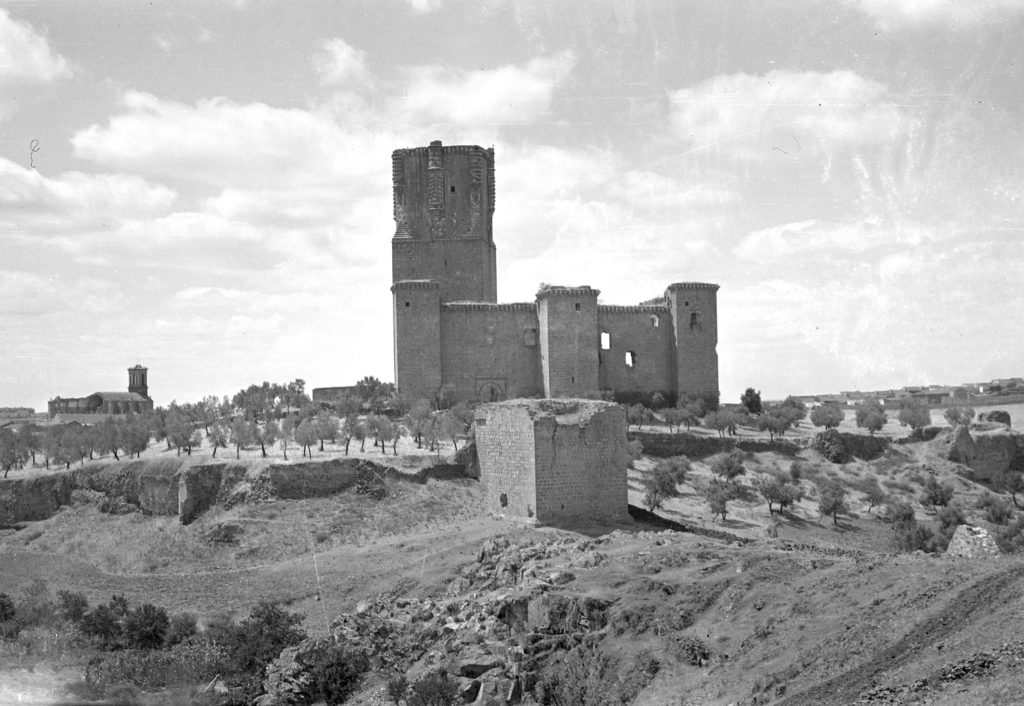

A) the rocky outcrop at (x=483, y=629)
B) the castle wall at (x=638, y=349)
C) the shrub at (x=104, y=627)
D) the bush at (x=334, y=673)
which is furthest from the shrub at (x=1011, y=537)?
the shrub at (x=104, y=627)

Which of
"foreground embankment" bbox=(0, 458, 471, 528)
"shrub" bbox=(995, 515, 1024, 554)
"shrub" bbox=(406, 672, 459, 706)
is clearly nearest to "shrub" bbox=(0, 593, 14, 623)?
"foreground embankment" bbox=(0, 458, 471, 528)

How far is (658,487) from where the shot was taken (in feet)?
102

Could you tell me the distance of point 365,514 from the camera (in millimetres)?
27859

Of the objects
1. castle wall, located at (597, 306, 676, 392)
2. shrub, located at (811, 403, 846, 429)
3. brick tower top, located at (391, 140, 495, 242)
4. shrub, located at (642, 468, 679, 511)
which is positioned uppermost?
brick tower top, located at (391, 140, 495, 242)

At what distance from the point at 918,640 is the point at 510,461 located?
13.5 m

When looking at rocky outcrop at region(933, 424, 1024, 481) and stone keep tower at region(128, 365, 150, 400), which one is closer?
rocky outcrop at region(933, 424, 1024, 481)

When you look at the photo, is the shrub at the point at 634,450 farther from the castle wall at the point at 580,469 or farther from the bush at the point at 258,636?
the bush at the point at 258,636

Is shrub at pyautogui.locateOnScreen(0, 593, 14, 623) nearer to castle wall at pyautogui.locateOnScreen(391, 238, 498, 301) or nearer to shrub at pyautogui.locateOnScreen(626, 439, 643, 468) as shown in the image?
shrub at pyautogui.locateOnScreen(626, 439, 643, 468)

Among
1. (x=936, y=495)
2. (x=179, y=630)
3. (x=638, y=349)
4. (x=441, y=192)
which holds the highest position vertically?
(x=441, y=192)

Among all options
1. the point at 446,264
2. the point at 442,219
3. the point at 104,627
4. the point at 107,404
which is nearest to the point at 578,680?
the point at 104,627

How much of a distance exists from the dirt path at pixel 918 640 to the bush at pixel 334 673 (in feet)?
25.2

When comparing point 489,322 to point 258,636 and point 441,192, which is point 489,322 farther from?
point 258,636

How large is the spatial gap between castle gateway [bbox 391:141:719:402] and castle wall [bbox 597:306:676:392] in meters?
0.04

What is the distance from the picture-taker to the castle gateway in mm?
41969
